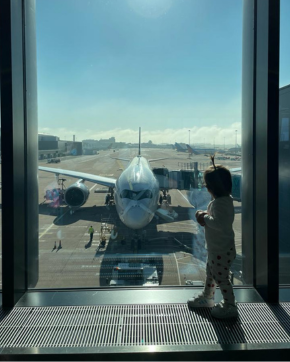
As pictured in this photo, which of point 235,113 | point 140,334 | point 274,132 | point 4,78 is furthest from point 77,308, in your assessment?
point 235,113

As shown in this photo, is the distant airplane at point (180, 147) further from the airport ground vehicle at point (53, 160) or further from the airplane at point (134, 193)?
the airplane at point (134, 193)

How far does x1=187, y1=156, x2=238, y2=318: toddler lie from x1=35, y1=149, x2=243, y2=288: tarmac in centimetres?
61

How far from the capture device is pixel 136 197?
7852 mm

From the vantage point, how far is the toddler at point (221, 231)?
1.94m

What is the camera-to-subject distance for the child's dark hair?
195 cm

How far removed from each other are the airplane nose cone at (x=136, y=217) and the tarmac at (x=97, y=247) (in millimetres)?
1133

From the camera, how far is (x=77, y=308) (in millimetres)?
2234

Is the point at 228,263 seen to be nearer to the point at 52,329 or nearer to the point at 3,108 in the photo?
the point at 52,329

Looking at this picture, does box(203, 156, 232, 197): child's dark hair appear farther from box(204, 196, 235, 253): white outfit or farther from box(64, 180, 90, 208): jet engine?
box(64, 180, 90, 208): jet engine

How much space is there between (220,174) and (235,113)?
1185 mm

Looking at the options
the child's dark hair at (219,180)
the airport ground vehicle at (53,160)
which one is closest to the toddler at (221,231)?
the child's dark hair at (219,180)

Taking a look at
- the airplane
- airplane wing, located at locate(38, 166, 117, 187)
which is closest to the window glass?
airplane wing, located at locate(38, 166, 117, 187)

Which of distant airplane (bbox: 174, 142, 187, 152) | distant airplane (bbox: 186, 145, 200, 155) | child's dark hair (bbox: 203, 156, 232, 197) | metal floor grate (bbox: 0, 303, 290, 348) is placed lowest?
metal floor grate (bbox: 0, 303, 290, 348)

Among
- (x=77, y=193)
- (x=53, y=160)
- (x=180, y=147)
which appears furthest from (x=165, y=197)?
(x=53, y=160)
